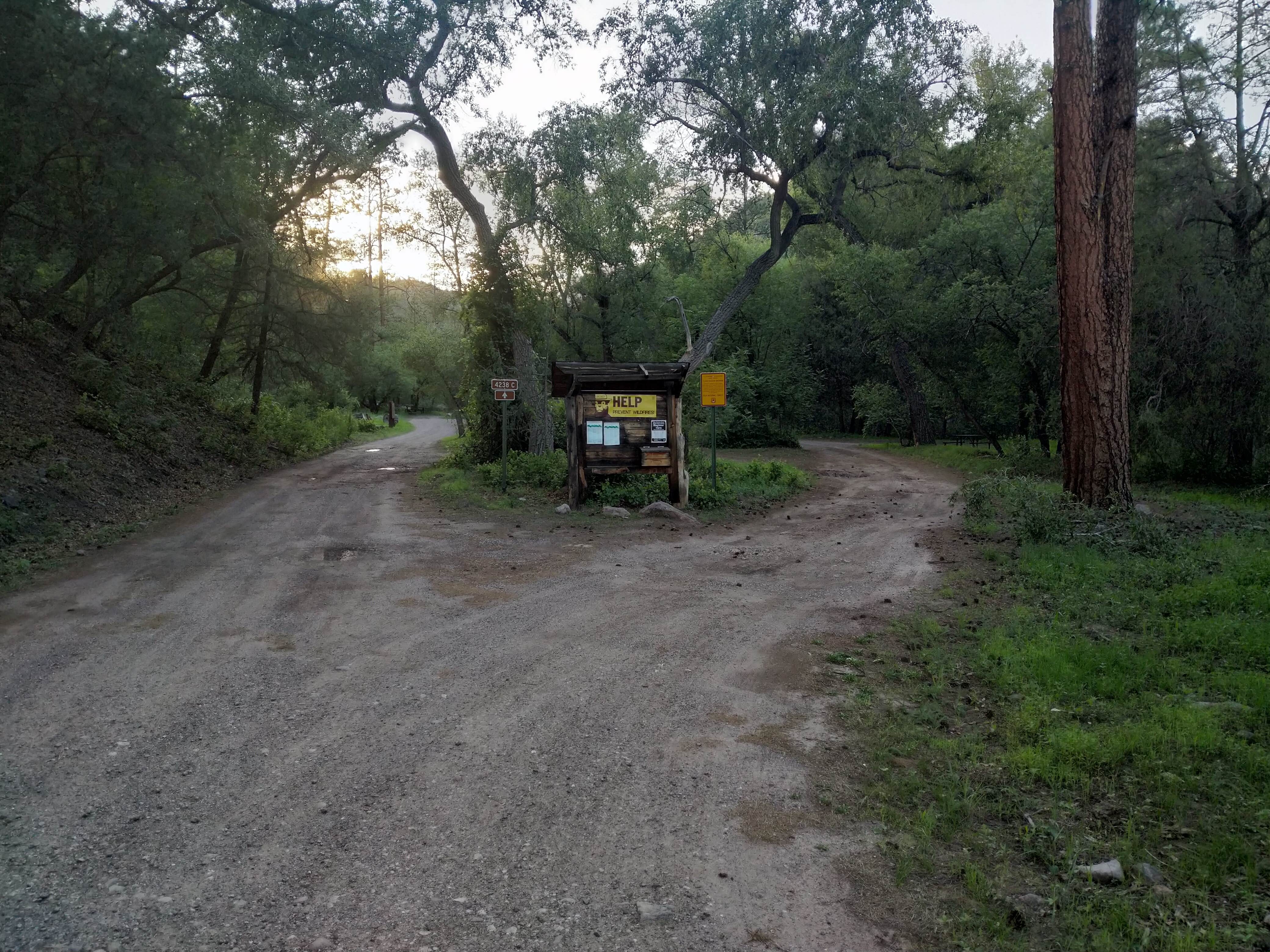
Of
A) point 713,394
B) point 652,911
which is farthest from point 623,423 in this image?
point 652,911

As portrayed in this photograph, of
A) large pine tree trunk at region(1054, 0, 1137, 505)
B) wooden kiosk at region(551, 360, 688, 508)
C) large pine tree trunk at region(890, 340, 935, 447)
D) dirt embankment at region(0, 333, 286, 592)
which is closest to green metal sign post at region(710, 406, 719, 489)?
wooden kiosk at region(551, 360, 688, 508)

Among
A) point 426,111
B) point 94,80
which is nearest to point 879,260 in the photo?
point 426,111

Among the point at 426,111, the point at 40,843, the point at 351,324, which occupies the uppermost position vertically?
the point at 426,111

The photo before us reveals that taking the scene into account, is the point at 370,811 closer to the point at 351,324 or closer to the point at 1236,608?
the point at 1236,608

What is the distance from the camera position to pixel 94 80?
39.9 feet

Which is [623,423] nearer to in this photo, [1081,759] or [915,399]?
[1081,759]

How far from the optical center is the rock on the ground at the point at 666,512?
15086 millimetres

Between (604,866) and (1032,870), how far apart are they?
1.90m

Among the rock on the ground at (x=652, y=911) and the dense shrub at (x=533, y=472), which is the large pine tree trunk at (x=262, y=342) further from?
the rock on the ground at (x=652, y=911)

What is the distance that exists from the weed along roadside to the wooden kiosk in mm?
7484

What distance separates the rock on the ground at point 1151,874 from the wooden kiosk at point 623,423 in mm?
12457

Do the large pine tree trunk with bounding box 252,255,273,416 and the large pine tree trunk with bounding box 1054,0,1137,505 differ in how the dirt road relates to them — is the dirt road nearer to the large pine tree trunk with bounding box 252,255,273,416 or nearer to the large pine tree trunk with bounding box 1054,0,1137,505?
the large pine tree trunk with bounding box 1054,0,1137,505

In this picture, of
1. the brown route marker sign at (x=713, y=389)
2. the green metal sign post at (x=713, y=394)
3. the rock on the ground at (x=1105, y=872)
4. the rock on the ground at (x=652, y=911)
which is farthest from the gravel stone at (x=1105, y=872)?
the brown route marker sign at (x=713, y=389)

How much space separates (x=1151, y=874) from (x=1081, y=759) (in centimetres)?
115
